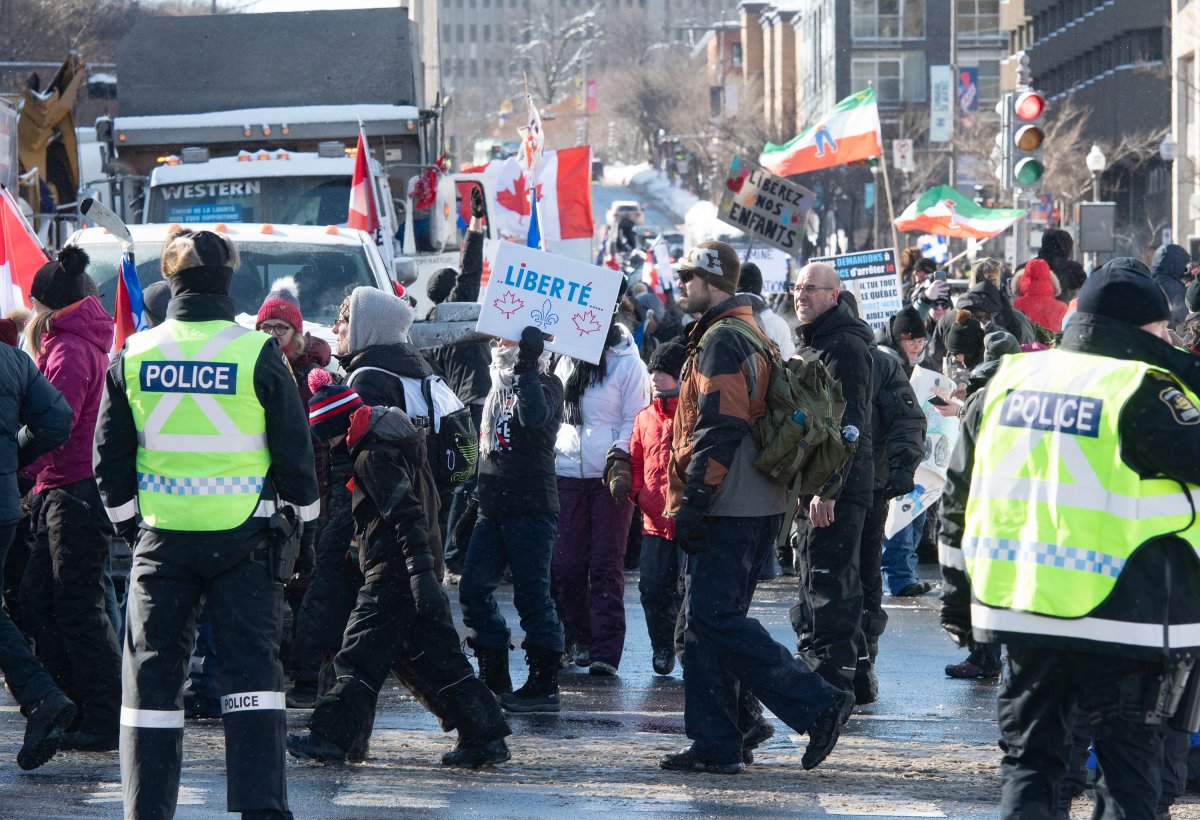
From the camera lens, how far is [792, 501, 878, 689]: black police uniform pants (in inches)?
A: 316

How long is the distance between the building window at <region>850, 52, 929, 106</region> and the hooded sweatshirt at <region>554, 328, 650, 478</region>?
7768 cm

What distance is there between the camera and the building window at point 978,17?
87.6 meters

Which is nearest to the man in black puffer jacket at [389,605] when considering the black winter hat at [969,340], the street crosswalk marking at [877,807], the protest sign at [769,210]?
the street crosswalk marking at [877,807]

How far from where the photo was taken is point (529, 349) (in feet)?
27.0

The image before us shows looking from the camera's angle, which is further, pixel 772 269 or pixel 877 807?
pixel 772 269

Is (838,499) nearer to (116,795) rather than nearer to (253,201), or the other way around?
(116,795)

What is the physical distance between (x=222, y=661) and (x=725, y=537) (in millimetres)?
2018

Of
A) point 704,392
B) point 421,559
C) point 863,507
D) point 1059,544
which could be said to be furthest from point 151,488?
point 863,507

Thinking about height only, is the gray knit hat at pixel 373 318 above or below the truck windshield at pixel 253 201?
below

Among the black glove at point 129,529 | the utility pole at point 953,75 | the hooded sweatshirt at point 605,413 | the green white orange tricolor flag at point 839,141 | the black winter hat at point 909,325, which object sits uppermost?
the utility pole at point 953,75

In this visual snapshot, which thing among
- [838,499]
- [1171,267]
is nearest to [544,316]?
[838,499]

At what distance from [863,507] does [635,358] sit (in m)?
1.77

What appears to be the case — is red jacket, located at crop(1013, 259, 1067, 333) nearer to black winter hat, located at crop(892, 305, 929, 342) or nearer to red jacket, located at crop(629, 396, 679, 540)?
black winter hat, located at crop(892, 305, 929, 342)

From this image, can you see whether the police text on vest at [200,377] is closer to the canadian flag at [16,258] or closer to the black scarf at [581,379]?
the black scarf at [581,379]
